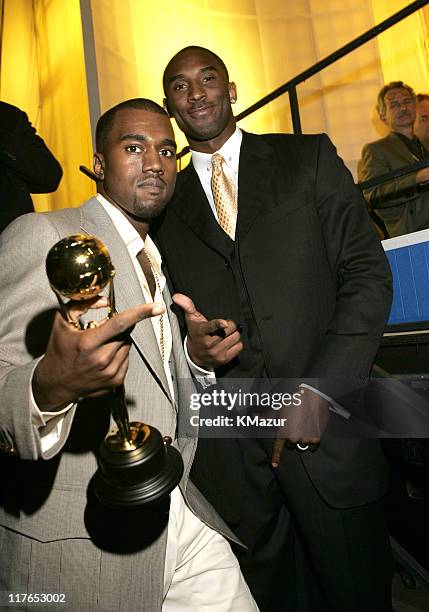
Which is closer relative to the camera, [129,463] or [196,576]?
[129,463]

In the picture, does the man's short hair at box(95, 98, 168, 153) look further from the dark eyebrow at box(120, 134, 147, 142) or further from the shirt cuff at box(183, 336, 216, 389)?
the shirt cuff at box(183, 336, 216, 389)

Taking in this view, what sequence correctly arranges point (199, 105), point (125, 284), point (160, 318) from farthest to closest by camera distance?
point (199, 105) < point (160, 318) < point (125, 284)

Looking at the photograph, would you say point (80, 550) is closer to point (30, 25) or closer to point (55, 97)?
point (55, 97)

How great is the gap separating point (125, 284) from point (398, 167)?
302 cm

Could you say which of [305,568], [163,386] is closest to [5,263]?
[163,386]

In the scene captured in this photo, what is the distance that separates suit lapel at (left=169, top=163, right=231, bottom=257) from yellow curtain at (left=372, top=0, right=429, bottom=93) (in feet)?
16.8

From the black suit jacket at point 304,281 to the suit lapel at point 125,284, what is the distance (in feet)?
1.70

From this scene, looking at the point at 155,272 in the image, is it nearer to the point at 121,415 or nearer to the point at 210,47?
the point at 121,415

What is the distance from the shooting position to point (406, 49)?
259 inches

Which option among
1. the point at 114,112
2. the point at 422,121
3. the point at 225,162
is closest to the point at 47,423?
the point at 114,112

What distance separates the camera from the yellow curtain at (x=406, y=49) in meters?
6.41

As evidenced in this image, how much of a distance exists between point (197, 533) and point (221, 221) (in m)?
1.09

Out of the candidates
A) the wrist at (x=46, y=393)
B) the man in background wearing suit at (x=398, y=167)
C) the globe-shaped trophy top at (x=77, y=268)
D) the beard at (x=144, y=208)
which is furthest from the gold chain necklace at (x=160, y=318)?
the man in background wearing suit at (x=398, y=167)

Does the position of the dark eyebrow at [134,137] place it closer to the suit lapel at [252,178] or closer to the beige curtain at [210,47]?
the suit lapel at [252,178]
